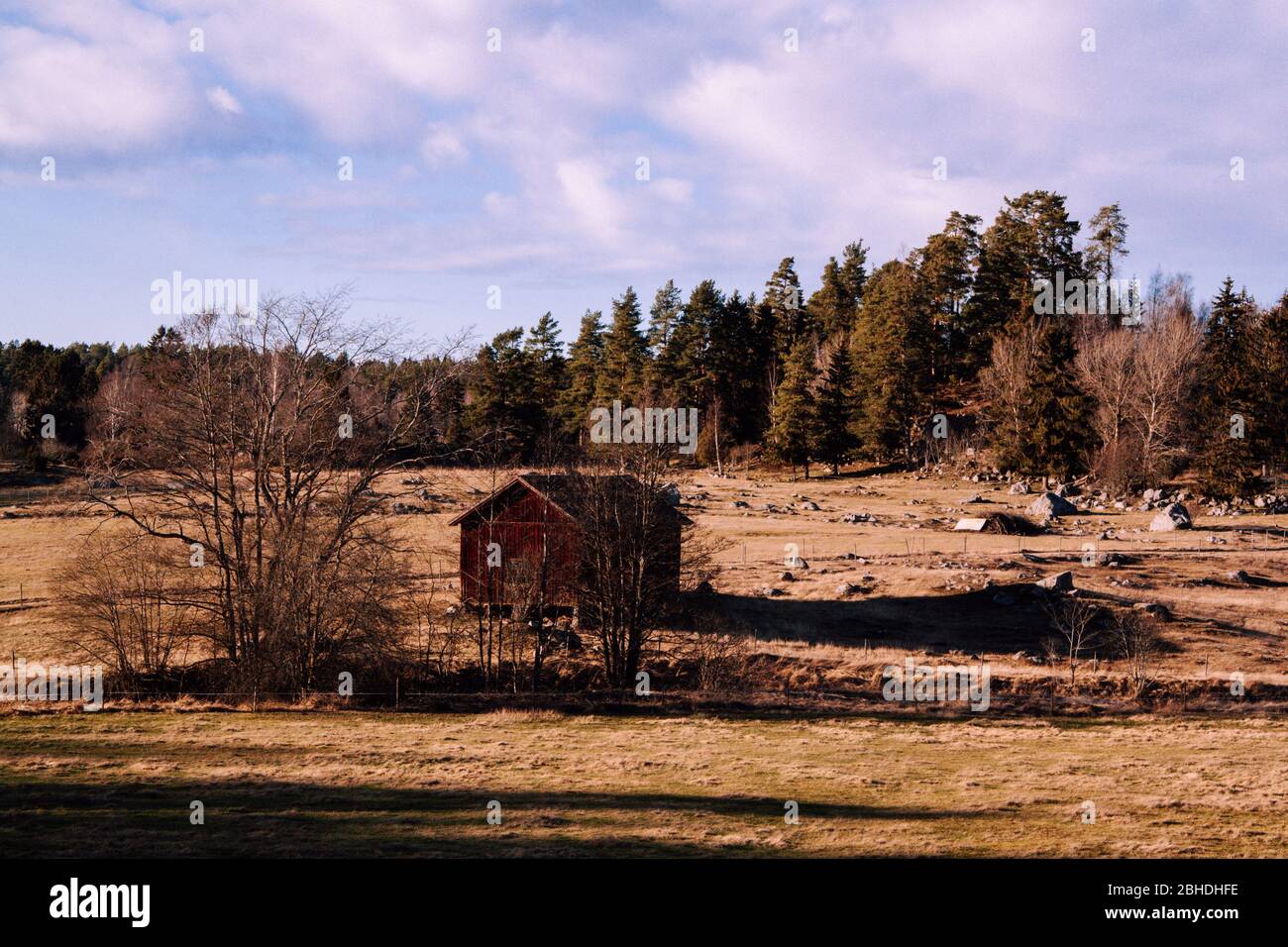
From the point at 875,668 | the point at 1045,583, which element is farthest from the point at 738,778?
the point at 1045,583

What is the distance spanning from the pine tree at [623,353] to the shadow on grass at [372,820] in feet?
227

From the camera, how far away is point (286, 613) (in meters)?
30.4

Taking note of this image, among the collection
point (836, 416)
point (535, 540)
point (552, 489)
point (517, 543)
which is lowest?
point (517, 543)

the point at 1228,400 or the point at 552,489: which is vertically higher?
the point at 1228,400

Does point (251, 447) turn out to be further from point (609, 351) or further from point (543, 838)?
point (609, 351)

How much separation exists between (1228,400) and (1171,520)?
18487 millimetres

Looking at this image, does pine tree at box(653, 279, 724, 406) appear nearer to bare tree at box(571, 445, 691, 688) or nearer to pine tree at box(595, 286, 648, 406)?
pine tree at box(595, 286, 648, 406)

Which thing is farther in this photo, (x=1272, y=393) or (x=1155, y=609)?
(x=1272, y=393)

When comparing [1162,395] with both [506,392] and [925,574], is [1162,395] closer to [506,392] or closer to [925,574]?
[925,574]

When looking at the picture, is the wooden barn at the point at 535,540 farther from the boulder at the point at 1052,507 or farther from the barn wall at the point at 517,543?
the boulder at the point at 1052,507

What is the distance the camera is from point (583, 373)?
9294 cm

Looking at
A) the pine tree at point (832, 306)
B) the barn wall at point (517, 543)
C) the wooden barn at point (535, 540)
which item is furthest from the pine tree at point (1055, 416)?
the barn wall at point (517, 543)

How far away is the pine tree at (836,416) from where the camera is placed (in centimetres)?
8231

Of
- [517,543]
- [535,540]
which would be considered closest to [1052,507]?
[535,540]
